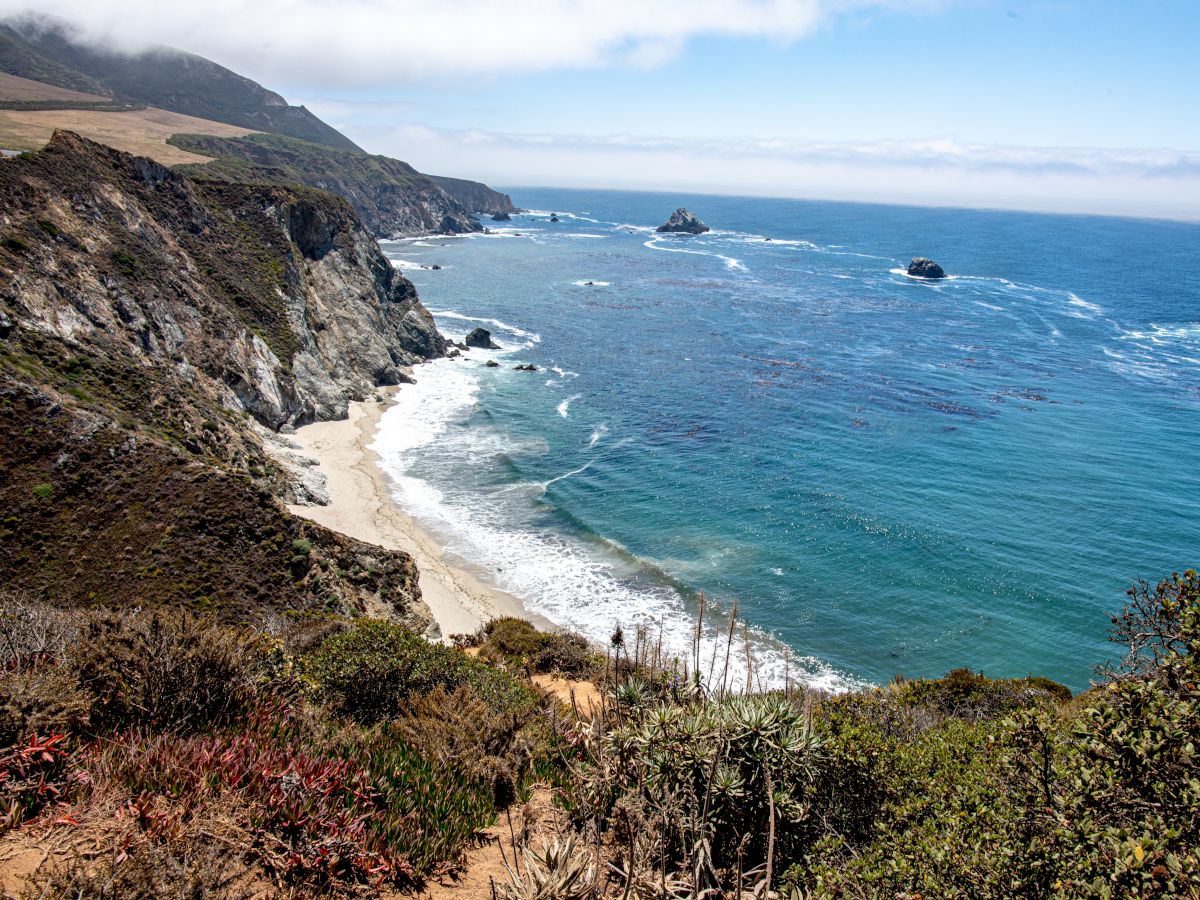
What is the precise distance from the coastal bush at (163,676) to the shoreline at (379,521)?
1605 centimetres

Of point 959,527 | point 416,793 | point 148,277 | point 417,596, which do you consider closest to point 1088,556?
point 959,527

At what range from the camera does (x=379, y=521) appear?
120 ft

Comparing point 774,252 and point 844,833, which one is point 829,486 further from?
point 774,252

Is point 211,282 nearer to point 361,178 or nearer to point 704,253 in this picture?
point 704,253

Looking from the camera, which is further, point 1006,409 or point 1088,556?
point 1006,409

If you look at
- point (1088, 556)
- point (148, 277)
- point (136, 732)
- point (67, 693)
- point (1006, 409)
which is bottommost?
point (1088, 556)

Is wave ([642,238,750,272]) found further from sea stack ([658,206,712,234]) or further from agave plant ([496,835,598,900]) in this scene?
agave plant ([496,835,598,900])

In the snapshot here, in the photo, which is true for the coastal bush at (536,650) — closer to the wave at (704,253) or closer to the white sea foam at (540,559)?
the white sea foam at (540,559)

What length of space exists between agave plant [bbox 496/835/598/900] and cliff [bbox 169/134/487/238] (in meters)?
121

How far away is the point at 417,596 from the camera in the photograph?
26047 mm

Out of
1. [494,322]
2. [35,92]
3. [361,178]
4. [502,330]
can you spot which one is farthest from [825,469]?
[35,92]

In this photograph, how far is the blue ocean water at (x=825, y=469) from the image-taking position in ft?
102

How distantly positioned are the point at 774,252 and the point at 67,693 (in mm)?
159314

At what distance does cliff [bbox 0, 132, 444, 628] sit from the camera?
71.9ft
